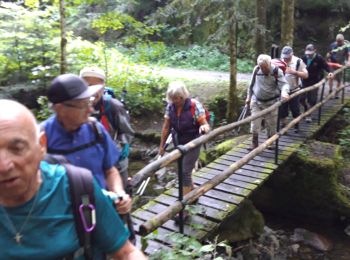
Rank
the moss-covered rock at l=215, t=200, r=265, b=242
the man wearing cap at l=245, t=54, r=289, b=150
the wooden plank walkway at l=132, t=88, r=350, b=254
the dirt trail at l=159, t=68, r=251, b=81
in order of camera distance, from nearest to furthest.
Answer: the wooden plank walkway at l=132, t=88, r=350, b=254 → the moss-covered rock at l=215, t=200, r=265, b=242 → the man wearing cap at l=245, t=54, r=289, b=150 → the dirt trail at l=159, t=68, r=251, b=81

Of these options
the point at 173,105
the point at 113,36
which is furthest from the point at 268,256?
the point at 113,36

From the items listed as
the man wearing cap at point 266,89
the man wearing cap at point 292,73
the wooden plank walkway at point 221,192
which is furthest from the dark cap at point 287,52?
the wooden plank walkway at point 221,192

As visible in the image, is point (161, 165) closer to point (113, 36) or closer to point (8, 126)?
point (8, 126)

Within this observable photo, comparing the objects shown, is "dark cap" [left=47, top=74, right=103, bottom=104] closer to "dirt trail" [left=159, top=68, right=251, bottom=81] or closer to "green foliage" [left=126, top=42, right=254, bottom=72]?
"dirt trail" [left=159, top=68, right=251, bottom=81]

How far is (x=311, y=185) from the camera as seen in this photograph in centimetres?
752

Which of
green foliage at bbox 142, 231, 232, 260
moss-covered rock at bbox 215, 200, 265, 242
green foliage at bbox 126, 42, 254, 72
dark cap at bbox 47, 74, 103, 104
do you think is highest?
green foliage at bbox 126, 42, 254, 72

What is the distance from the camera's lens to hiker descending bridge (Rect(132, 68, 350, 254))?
A: 12.7ft

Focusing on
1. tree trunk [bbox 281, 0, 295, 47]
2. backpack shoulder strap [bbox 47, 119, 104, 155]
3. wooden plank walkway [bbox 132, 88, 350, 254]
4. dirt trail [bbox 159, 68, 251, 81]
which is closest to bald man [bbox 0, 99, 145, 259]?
backpack shoulder strap [bbox 47, 119, 104, 155]

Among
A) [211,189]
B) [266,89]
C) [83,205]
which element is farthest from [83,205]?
[266,89]

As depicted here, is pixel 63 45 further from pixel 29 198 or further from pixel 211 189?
pixel 29 198

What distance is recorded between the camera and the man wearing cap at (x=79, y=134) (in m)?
2.38

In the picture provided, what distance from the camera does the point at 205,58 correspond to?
66.7 ft

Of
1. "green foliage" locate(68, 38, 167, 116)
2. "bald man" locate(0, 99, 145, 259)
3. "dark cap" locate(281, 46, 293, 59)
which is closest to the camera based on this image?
"bald man" locate(0, 99, 145, 259)

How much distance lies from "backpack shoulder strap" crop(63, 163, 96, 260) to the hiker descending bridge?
1.63m
